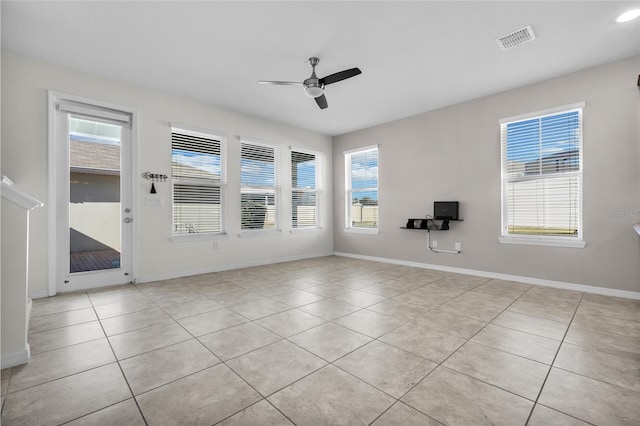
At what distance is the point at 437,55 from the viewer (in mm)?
3402

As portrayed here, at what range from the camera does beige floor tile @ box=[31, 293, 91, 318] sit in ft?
10.0

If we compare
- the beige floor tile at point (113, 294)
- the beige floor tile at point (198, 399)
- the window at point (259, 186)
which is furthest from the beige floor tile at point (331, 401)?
the window at point (259, 186)

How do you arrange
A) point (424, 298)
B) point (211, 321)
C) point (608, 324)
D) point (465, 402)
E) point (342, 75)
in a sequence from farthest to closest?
point (424, 298), point (342, 75), point (211, 321), point (608, 324), point (465, 402)

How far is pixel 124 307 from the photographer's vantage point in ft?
10.4

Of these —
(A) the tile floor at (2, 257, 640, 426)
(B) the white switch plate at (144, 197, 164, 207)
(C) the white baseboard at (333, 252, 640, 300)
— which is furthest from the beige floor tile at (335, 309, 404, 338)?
(B) the white switch plate at (144, 197, 164, 207)

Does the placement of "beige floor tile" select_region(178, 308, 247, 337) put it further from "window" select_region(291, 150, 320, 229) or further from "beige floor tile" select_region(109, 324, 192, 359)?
"window" select_region(291, 150, 320, 229)

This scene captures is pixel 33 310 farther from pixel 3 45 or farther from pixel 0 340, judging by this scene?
pixel 3 45

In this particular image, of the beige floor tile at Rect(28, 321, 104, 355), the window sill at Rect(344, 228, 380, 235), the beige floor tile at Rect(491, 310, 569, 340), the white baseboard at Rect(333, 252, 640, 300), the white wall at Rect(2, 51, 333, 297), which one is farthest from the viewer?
the window sill at Rect(344, 228, 380, 235)

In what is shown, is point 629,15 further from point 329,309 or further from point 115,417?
point 115,417

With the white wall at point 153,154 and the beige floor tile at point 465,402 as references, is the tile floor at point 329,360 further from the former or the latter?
the white wall at point 153,154

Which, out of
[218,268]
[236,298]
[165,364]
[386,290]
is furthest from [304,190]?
[165,364]

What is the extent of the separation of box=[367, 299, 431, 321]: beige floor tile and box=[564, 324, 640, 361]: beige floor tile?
1.17m

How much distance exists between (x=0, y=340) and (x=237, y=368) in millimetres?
1539

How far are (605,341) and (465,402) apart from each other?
65.0 inches
